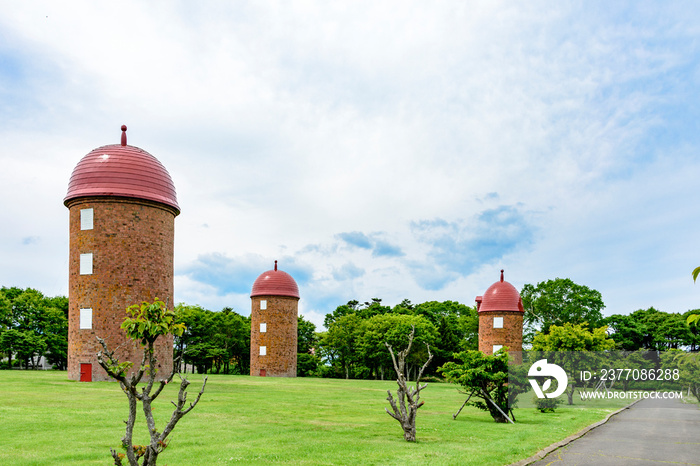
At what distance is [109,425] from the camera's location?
14.8 metres

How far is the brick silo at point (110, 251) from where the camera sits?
29.5 m

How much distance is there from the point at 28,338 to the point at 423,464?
4850 centimetres

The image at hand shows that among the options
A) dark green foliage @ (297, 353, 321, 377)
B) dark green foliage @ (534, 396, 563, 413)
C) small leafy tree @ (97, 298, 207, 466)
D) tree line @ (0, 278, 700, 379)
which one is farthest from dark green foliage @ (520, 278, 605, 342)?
small leafy tree @ (97, 298, 207, 466)

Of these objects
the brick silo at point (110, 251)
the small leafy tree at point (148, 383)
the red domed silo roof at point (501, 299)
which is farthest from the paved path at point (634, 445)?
the red domed silo roof at point (501, 299)

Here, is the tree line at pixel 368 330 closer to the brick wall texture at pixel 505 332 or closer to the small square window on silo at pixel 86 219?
the brick wall texture at pixel 505 332

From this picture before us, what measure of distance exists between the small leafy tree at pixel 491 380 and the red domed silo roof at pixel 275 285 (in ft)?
123

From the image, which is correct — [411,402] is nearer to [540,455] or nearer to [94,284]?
[540,455]

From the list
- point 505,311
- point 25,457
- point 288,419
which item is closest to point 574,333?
point 505,311

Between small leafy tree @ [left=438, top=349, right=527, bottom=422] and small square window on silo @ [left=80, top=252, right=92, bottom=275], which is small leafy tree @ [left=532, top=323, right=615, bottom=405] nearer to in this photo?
small leafy tree @ [left=438, top=349, right=527, bottom=422]

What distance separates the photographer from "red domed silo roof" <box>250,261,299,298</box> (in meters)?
56.1

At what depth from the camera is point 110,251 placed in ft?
97.0

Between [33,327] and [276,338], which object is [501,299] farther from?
[33,327]

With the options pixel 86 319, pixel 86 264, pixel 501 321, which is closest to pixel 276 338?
pixel 501 321

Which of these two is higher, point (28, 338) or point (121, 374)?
point (121, 374)
